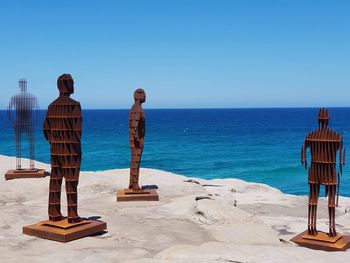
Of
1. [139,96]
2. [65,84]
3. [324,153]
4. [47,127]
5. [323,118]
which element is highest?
[65,84]

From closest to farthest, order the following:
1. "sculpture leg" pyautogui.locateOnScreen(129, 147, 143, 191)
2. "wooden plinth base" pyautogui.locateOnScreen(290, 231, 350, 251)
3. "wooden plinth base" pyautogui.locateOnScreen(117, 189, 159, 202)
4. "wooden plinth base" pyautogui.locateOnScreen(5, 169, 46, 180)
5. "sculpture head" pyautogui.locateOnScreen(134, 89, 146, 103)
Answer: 1. "wooden plinth base" pyautogui.locateOnScreen(290, 231, 350, 251)
2. "wooden plinth base" pyautogui.locateOnScreen(117, 189, 159, 202)
3. "sculpture leg" pyautogui.locateOnScreen(129, 147, 143, 191)
4. "sculpture head" pyautogui.locateOnScreen(134, 89, 146, 103)
5. "wooden plinth base" pyautogui.locateOnScreen(5, 169, 46, 180)

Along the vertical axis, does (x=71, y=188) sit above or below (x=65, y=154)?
below

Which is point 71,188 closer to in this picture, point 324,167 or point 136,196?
point 136,196

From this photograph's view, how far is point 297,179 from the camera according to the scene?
3338 cm

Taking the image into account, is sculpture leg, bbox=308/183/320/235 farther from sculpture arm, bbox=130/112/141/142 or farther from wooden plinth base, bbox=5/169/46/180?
wooden plinth base, bbox=5/169/46/180

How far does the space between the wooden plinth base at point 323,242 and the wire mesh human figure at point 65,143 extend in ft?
14.0

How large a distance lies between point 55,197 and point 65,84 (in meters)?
2.18

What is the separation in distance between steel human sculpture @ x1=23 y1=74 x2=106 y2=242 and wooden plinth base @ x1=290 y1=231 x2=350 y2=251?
3869 millimetres

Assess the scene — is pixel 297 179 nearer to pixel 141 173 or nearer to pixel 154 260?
pixel 141 173

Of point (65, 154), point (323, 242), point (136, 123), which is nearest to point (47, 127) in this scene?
point (65, 154)

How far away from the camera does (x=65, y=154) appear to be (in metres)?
9.09

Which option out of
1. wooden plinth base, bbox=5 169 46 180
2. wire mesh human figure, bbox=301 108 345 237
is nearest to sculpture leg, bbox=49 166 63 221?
wire mesh human figure, bbox=301 108 345 237

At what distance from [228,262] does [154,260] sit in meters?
1.10

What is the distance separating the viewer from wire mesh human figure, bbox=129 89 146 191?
43.8 feet
